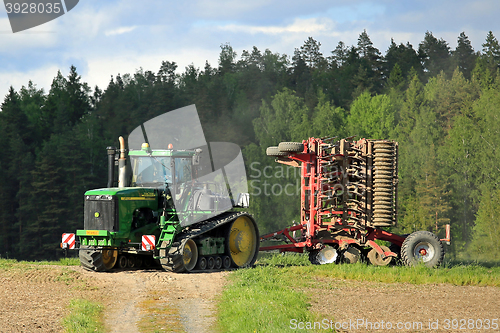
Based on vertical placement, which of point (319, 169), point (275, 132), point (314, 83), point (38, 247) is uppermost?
point (314, 83)

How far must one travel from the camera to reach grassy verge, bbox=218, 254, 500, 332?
30.0 ft

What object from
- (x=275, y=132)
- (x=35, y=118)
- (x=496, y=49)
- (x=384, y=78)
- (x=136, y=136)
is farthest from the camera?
(x=384, y=78)

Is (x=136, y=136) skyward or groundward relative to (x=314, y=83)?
groundward

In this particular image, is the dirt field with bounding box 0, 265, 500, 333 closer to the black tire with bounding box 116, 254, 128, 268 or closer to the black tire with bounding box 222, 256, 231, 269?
the black tire with bounding box 116, 254, 128, 268

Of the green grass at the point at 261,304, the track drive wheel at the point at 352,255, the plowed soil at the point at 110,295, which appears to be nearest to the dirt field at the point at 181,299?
the plowed soil at the point at 110,295

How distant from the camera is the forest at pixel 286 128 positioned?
159ft

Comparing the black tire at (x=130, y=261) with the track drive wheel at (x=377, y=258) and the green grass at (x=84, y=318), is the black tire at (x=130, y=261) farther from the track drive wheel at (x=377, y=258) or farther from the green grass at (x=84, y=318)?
the track drive wheel at (x=377, y=258)

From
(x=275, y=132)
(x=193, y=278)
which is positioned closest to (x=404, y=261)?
(x=193, y=278)

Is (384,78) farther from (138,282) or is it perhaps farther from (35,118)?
(138,282)

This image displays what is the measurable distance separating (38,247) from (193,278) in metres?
45.7

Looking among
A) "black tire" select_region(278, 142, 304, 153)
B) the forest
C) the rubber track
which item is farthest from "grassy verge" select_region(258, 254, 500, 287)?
the forest

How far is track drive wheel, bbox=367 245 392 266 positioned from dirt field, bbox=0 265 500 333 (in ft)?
10.2

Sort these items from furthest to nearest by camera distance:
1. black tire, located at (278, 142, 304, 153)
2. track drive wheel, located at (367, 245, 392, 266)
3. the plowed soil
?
black tire, located at (278, 142, 304, 153), track drive wheel, located at (367, 245, 392, 266), the plowed soil

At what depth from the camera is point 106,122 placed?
75.0m
